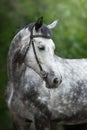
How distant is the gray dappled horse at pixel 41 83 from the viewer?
5875 millimetres

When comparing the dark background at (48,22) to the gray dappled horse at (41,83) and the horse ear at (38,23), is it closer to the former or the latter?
the gray dappled horse at (41,83)

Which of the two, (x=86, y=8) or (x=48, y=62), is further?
(x=86, y=8)

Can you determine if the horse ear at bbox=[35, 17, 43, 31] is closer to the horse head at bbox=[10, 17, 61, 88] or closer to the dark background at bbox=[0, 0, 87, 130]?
the horse head at bbox=[10, 17, 61, 88]

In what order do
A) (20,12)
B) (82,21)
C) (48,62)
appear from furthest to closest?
(82,21), (20,12), (48,62)

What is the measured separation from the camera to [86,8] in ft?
31.6

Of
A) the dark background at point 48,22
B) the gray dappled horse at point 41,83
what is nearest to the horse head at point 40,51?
the gray dappled horse at point 41,83

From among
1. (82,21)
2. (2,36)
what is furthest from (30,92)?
(82,21)

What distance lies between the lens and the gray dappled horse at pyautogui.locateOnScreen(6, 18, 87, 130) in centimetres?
588

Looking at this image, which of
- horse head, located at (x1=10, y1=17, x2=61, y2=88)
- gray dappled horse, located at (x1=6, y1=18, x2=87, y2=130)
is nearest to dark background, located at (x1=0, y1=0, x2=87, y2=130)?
gray dappled horse, located at (x1=6, y1=18, x2=87, y2=130)

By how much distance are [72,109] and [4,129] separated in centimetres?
265

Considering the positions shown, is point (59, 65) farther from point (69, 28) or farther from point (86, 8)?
point (86, 8)

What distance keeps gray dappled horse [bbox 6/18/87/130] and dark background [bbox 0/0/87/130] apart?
2.10 m

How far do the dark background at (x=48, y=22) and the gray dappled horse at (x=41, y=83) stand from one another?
82.8 inches

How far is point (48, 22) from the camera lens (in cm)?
852
